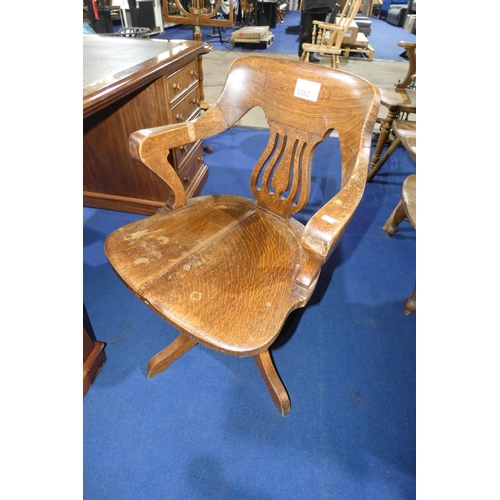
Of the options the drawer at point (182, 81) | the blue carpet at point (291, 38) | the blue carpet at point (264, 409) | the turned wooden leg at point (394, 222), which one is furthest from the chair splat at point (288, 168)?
the blue carpet at point (291, 38)

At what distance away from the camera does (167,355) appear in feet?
4.11

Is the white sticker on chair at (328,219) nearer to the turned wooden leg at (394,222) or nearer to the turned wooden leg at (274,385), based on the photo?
the turned wooden leg at (274,385)

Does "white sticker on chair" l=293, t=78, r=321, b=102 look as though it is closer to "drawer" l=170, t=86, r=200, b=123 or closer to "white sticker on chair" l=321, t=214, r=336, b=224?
"white sticker on chair" l=321, t=214, r=336, b=224

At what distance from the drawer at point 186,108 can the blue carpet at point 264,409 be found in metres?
0.92

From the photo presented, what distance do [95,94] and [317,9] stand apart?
5.33 m

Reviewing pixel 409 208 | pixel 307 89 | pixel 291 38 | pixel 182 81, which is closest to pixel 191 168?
pixel 182 81

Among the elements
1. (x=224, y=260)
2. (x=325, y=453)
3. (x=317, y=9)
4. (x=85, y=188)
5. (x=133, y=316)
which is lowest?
(x=325, y=453)

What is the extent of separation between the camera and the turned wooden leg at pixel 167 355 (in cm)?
125

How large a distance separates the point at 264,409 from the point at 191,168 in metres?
1.52

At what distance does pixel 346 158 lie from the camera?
969 millimetres

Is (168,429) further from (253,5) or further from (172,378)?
(253,5)

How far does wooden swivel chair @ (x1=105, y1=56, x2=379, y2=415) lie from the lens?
0.78m

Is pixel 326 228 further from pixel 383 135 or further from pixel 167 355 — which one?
pixel 383 135

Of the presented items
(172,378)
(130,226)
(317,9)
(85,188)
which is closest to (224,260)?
(130,226)
